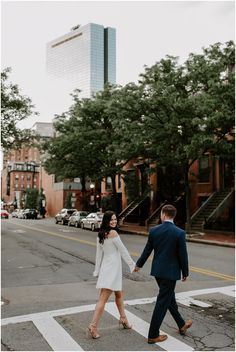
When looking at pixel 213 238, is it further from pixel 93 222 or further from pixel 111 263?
pixel 111 263

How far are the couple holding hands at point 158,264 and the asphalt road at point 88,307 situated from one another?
0.31 meters

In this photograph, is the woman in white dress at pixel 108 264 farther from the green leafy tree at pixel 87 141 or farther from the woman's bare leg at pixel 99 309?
the green leafy tree at pixel 87 141

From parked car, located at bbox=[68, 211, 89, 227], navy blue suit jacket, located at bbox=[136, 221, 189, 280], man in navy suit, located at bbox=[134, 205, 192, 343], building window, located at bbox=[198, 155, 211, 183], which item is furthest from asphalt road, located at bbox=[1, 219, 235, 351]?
parked car, located at bbox=[68, 211, 89, 227]

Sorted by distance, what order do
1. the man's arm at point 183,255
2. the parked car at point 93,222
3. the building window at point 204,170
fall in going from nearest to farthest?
1. the man's arm at point 183,255
2. the parked car at point 93,222
3. the building window at point 204,170

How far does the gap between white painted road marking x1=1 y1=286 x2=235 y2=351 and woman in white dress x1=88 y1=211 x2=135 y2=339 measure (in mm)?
469

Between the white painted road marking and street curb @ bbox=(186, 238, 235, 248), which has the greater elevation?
the white painted road marking

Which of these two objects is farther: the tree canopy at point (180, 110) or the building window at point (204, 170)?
the building window at point (204, 170)

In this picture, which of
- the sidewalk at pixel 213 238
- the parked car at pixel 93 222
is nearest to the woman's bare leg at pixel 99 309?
the sidewalk at pixel 213 238

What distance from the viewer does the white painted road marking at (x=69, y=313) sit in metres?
6.05

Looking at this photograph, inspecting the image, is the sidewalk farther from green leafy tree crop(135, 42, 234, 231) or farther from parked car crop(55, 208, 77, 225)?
parked car crop(55, 208, 77, 225)

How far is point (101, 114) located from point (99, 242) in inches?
1171

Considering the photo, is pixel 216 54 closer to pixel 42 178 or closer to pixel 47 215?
pixel 47 215

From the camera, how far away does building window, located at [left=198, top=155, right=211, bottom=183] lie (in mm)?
35500

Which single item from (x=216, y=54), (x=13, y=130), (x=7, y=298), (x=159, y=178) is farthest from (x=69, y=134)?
(x=7, y=298)
